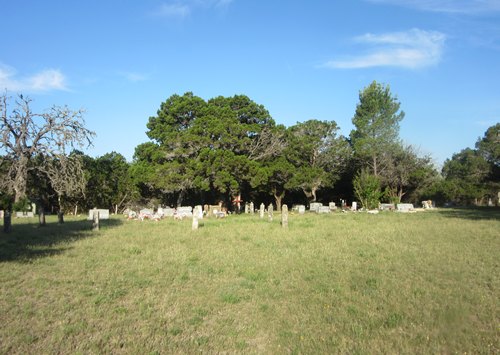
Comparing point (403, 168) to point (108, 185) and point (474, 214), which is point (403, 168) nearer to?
point (474, 214)

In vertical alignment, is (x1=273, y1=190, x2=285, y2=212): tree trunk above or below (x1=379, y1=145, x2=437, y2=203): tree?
Result: below

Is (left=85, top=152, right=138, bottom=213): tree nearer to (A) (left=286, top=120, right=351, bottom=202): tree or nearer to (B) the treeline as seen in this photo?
(B) the treeline

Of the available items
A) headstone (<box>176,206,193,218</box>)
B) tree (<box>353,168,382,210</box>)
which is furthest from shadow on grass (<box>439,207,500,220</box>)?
headstone (<box>176,206,193,218</box>)

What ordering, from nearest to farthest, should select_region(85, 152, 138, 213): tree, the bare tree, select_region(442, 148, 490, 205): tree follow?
the bare tree
select_region(85, 152, 138, 213): tree
select_region(442, 148, 490, 205): tree

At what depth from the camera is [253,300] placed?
7.36 metres

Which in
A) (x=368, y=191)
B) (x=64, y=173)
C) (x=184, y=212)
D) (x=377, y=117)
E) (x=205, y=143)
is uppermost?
(x=377, y=117)

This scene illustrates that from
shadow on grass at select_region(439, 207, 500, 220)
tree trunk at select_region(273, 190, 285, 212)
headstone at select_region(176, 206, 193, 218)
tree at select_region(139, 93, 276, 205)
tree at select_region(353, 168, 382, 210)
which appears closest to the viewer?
shadow on grass at select_region(439, 207, 500, 220)

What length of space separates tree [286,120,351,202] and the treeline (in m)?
0.11

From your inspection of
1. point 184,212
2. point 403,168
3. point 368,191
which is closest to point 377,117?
point 403,168

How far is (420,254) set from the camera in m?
11.4

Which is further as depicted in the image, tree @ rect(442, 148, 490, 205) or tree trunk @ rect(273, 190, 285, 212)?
tree @ rect(442, 148, 490, 205)

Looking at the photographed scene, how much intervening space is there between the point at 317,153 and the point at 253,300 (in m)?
40.7

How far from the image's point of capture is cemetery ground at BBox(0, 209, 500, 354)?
5402mm

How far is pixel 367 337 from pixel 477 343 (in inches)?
51.6
